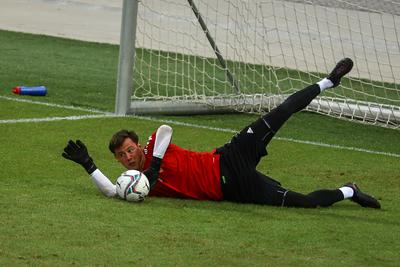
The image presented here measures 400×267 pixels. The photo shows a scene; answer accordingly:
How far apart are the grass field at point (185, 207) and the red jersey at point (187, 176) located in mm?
87

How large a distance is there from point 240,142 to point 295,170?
4.88 ft

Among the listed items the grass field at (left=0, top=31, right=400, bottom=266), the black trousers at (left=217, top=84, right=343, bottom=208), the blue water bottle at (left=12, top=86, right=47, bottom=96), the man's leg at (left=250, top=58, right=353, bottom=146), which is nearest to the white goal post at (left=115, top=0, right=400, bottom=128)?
the grass field at (left=0, top=31, right=400, bottom=266)

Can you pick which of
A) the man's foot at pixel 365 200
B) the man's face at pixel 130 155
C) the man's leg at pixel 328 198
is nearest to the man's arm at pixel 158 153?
the man's face at pixel 130 155

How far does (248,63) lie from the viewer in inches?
579

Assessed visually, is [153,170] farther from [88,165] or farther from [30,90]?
[30,90]

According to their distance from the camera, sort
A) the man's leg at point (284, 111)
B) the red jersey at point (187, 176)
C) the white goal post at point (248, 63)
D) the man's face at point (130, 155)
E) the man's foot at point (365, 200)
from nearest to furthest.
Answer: the man's face at point (130, 155), the red jersey at point (187, 176), the man's foot at point (365, 200), the man's leg at point (284, 111), the white goal post at point (248, 63)

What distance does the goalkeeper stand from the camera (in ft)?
26.7

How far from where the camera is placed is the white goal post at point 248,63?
12.4 meters

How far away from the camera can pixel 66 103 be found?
12.5m

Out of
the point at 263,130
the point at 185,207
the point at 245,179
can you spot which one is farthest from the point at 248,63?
the point at 185,207

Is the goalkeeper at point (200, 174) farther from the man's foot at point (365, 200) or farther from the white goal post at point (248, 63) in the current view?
the white goal post at point (248, 63)

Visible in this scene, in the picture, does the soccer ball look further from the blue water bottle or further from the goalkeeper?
the blue water bottle

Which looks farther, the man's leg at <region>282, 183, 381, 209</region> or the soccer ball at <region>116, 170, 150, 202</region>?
the man's leg at <region>282, 183, 381, 209</region>

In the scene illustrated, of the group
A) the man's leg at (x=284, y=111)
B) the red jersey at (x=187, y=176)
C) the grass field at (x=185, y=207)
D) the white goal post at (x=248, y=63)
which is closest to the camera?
the grass field at (x=185, y=207)
